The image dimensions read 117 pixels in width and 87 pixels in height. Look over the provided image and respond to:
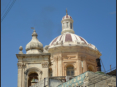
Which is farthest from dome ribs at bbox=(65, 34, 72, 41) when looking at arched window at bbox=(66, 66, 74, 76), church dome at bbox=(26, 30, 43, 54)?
church dome at bbox=(26, 30, 43, 54)

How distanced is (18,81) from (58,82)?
35.3 ft

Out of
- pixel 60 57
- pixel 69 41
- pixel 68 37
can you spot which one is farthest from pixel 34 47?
pixel 68 37

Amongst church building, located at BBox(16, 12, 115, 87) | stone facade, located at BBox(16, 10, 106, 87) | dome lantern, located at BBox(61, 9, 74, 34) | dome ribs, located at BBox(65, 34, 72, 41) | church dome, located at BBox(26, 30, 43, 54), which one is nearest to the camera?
church building, located at BBox(16, 12, 115, 87)

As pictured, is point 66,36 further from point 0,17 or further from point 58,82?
point 0,17

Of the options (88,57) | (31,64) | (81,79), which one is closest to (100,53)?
(88,57)

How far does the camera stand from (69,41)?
71938mm

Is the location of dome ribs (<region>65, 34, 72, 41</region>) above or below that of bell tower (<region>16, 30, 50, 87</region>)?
above

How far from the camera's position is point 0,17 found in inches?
1591

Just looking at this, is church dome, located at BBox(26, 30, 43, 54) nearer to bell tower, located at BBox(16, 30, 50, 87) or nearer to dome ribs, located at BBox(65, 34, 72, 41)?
bell tower, located at BBox(16, 30, 50, 87)

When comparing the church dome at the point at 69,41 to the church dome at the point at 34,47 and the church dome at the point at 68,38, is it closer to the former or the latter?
the church dome at the point at 68,38

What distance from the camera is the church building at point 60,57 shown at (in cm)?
6350

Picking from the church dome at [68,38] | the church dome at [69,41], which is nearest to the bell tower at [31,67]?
the church dome at [69,41]

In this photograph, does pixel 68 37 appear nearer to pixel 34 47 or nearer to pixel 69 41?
pixel 69 41

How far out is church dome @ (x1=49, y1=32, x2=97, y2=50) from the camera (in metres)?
71.3
